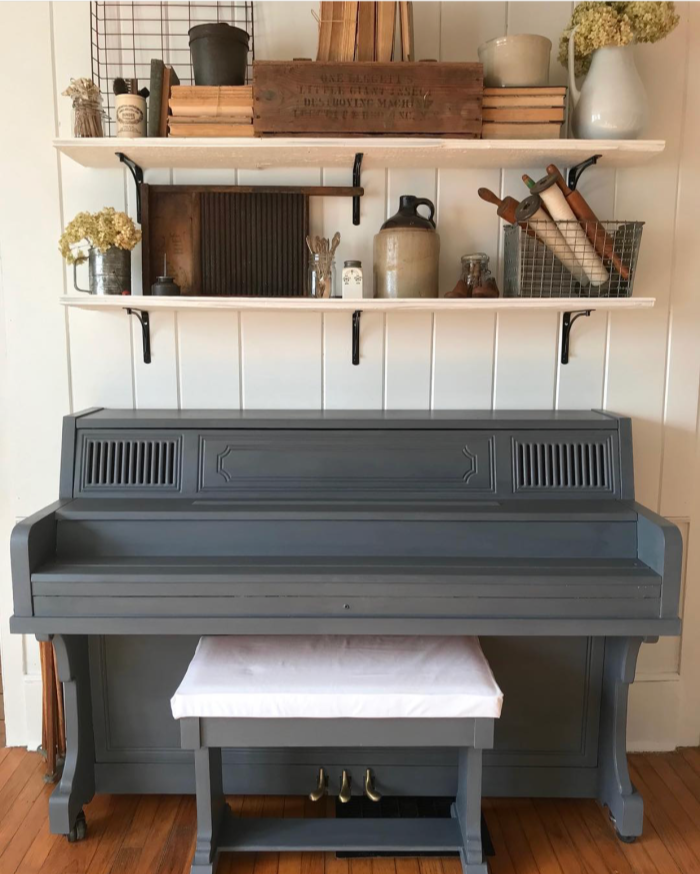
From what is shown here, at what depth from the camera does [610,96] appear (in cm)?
172

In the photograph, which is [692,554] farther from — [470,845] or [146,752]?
[146,752]

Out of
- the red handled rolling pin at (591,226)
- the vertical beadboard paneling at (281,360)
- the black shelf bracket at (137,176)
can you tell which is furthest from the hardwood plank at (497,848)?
the black shelf bracket at (137,176)

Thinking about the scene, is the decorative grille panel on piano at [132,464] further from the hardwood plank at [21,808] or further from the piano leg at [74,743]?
the hardwood plank at [21,808]

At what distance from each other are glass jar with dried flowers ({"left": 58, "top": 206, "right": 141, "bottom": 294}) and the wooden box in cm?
96

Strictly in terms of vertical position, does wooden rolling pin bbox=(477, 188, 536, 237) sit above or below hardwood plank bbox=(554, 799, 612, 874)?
above

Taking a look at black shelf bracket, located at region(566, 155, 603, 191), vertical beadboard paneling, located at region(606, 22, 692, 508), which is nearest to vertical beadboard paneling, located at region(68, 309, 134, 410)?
black shelf bracket, located at region(566, 155, 603, 191)

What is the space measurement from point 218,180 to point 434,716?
4.97ft

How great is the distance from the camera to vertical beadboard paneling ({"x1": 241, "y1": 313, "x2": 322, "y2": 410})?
2.00 metres

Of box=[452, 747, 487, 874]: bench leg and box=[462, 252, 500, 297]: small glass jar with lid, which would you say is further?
box=[462, 252, 500, 297]: small glass jar with lid

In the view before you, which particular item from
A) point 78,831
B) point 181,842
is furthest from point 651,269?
point 78,831

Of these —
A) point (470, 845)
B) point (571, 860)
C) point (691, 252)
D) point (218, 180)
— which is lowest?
point (571, 860)

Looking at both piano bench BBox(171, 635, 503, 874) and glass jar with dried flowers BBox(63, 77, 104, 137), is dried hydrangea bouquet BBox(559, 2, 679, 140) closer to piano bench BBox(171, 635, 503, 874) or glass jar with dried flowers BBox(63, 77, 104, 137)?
glass jar with dried flowers BBox(63, 77, 104, 137)

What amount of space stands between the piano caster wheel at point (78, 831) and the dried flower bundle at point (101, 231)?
1456 mm

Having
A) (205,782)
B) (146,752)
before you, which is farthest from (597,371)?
(146,752)
